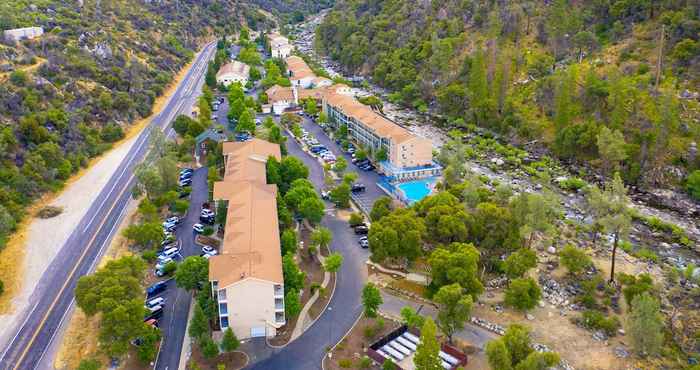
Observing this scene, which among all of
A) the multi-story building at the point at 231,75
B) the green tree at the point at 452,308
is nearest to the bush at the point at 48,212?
the green tree at the point at 452,308

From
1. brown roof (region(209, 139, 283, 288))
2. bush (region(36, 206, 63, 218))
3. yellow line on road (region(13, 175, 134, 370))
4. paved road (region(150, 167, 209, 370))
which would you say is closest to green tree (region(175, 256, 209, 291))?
brown roof (region(209, 139, 283, 288))

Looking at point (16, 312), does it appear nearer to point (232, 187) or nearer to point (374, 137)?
point (232, 187)

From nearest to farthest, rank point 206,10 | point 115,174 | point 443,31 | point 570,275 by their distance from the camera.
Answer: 1. point 570,275
2. point 115,174
3. point 443,31
4. point 206,10

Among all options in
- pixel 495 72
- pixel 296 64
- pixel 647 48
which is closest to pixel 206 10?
pixel 296 64

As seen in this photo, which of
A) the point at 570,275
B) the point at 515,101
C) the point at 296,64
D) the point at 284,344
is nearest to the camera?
the point at 284,344

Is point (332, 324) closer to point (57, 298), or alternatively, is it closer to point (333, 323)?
point (333, 323)

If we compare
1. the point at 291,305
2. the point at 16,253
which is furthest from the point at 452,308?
the point at 16,253

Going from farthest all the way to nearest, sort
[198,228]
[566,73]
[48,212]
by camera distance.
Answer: [566,73], [48,212], [198,228]
